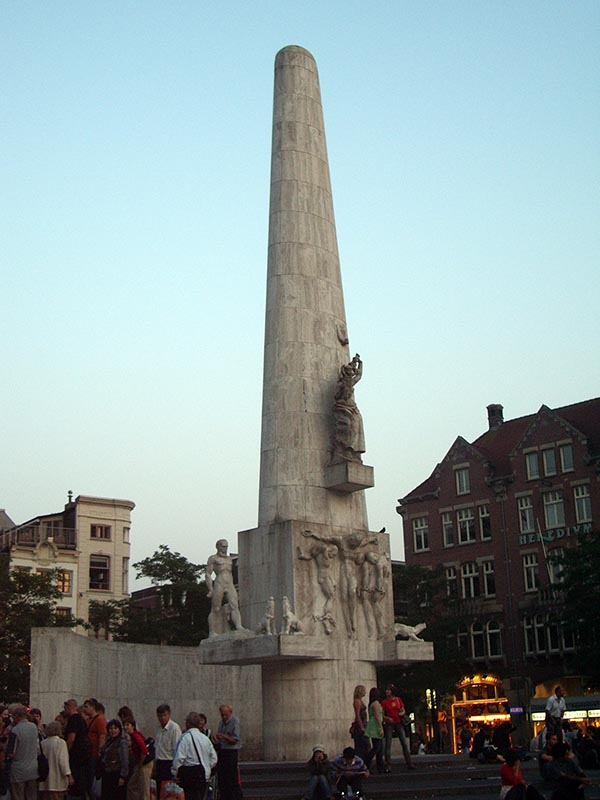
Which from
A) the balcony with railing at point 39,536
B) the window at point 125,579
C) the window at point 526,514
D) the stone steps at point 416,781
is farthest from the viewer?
the window at point 125,579

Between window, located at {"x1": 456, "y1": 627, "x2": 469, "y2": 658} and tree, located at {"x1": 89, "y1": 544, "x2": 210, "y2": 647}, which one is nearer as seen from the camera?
tree, located at {"x1": 89, "y1": 544, "x2": 210, "y2": 647}

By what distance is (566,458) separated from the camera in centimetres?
5312

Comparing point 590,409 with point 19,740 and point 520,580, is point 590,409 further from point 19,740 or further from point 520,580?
point 19,740

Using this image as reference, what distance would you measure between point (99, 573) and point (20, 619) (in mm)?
26979

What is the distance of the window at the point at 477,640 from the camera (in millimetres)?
54312

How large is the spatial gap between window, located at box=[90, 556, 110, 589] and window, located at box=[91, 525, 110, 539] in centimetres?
131

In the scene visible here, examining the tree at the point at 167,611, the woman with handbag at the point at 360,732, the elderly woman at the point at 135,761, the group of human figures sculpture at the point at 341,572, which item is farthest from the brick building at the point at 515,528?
the elderly woman at the point at 135,761

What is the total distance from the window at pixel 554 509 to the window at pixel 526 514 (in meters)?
0.83

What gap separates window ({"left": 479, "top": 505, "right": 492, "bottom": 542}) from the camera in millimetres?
55500

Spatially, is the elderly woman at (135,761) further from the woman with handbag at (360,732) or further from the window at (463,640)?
the window at (463,640)

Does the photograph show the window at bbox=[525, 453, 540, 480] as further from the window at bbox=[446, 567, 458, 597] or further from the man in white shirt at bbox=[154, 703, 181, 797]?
the man in white shirt at bbox=[154, 703, 181, 797]

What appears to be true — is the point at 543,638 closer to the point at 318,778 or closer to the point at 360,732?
the point at 360,732

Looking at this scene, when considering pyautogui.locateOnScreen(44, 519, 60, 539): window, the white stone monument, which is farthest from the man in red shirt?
pyautogui.locateOnScreen(44, 519, 60, 539): window

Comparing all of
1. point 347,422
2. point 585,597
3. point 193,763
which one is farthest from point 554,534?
point 193,763
